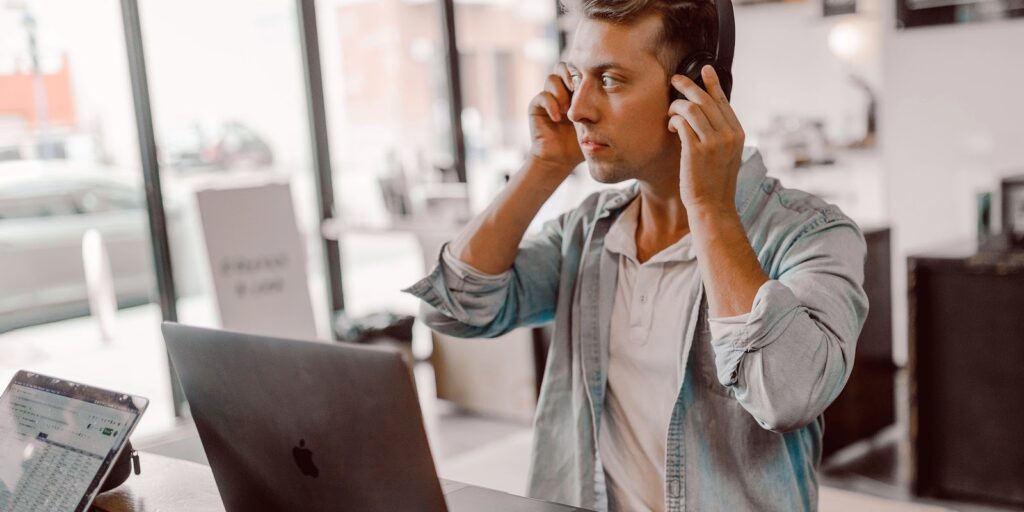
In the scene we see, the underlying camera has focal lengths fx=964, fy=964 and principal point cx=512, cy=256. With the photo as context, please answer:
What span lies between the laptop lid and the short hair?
26.4 inches

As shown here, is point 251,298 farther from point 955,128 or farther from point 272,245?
point 955,128

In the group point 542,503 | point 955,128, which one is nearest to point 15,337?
point 542,503

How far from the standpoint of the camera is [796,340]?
112 cm

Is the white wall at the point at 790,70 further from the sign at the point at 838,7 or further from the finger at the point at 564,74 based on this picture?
the finger at the point at 564,74

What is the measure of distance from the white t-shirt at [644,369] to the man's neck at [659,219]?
3cm

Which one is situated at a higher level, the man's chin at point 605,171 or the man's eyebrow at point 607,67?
the man's eyebrow at point 607,67

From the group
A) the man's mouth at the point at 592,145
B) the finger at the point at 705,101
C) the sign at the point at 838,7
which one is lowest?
the man's mouth at the point at 592,145

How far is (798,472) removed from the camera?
1.34 metres

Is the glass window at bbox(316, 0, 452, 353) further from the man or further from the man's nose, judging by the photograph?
the man's nose

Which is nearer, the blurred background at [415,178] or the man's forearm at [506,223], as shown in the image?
the man's forearm at [506,223]

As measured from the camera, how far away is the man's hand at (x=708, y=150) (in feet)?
3.95

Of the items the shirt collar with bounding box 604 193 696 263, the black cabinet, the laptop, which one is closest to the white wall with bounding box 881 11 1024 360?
the black cabinet

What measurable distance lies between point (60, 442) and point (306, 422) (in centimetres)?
46

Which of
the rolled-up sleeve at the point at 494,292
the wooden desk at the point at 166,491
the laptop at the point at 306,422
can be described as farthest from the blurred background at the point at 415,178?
the laptop at the point at 306,422
